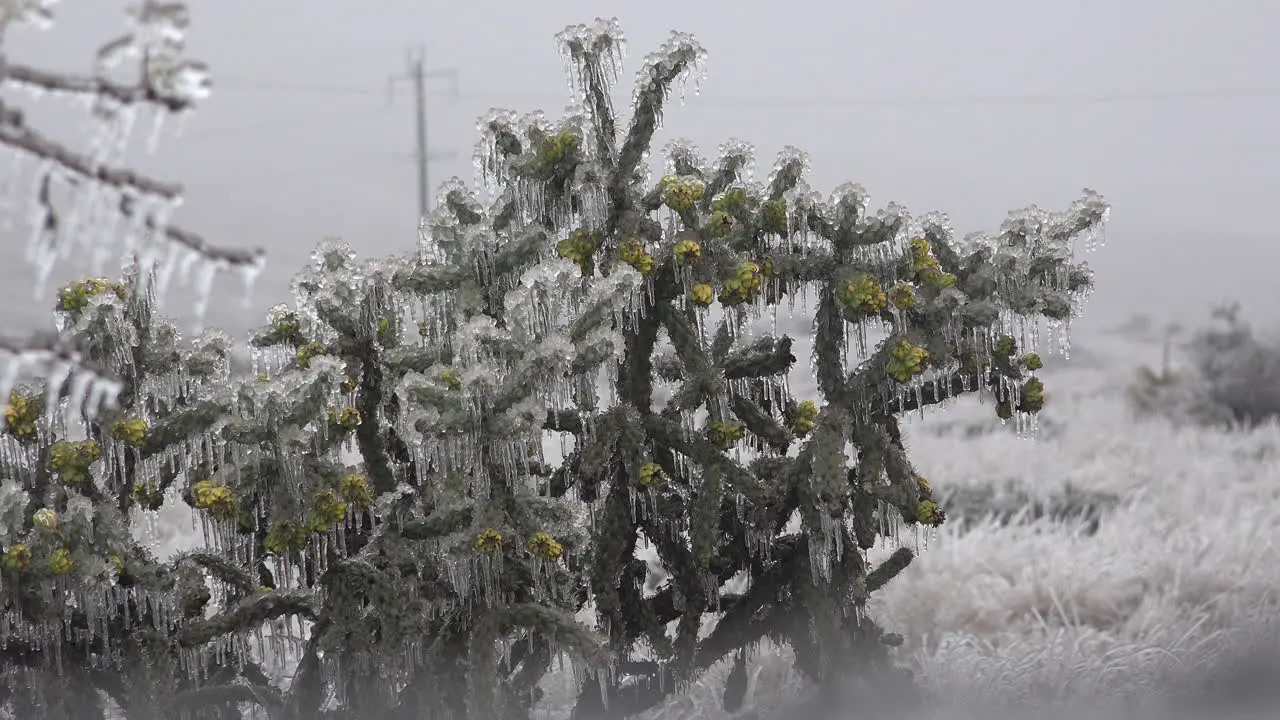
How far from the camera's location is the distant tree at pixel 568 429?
3.59 m

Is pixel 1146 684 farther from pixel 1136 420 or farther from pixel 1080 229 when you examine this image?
pixel 1136 420

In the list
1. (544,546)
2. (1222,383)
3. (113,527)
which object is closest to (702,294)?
(544,546)

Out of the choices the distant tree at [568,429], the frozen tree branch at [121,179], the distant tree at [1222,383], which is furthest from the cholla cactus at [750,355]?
the distant tree at [1222,383]

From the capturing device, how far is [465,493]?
3682 mm

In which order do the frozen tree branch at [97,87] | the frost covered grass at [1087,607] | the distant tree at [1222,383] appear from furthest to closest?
the distant tree at [1222,383] → the frost covered grass at [1087,607] → the frozen tree branch at [97,87]

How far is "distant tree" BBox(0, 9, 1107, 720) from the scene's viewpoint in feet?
11.8

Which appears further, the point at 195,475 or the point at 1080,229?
the point at 1080,229

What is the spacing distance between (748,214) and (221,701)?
6.92ft

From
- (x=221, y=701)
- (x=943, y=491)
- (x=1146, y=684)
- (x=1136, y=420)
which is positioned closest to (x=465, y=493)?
(x=221, y=701)

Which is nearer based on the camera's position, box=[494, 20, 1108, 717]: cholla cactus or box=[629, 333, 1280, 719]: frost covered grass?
box=[494, 20, 1108, 717]: cholla cactus

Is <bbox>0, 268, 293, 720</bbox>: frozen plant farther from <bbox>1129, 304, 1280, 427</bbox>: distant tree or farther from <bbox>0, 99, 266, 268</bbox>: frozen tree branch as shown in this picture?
<bbox>1129, 304, 1280, 427</bbox>: distant tree

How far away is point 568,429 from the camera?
4051 millimetres

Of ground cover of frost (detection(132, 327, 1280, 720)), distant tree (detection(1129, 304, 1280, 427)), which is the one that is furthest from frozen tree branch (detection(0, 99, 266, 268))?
distant tree (detection(1129, 304, 1280, 427))

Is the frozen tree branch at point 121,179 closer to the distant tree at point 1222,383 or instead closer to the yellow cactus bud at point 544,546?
the yellow cactus bud at point 544,546
